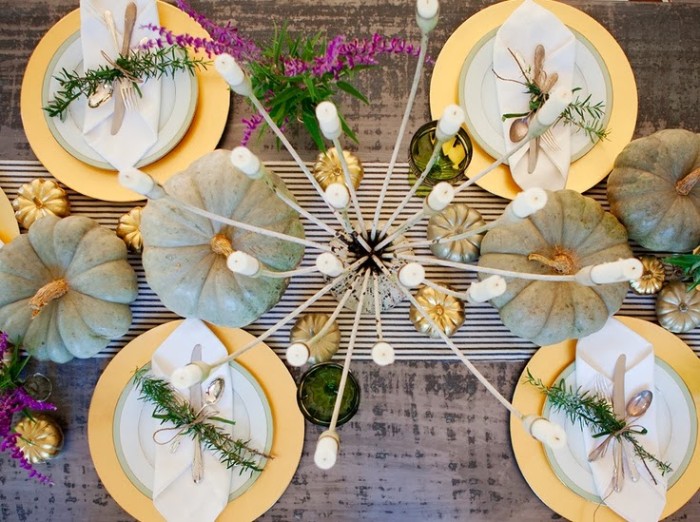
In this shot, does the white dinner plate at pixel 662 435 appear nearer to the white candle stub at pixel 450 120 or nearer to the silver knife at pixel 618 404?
the silver knife at pixel 618 404

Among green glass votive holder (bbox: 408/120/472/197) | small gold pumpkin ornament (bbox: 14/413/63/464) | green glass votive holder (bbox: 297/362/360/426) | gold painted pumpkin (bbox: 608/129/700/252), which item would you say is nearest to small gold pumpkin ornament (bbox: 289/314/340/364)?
green glass votive holder (bbox: 297/362/360/426)

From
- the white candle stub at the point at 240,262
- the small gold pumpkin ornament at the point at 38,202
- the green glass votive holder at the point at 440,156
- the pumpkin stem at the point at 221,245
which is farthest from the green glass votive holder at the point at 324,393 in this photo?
the small gold pumpkin ornament at the point at 38,202

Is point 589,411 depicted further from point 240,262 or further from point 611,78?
point 240,262

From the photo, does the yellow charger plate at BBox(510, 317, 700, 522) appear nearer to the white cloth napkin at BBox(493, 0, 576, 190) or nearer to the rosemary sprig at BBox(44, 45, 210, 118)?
the white cloth napkin at BBox(493, 0, 576, 190)

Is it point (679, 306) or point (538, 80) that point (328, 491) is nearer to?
point (679, 306)

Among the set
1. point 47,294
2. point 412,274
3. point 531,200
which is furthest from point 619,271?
point 47,294

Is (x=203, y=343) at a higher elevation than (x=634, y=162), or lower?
lower

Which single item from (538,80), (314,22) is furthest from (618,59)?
(314,22)
